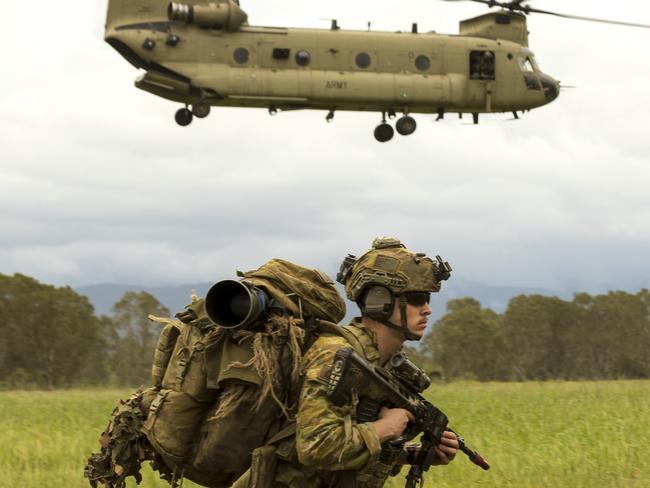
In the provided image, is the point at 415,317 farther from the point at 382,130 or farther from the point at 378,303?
the point at 382,130

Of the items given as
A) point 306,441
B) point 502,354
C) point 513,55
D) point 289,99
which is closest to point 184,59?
point 289,99

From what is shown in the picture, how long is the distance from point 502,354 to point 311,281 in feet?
127

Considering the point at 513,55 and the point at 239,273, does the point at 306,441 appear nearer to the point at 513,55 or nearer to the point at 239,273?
the point at 239,273

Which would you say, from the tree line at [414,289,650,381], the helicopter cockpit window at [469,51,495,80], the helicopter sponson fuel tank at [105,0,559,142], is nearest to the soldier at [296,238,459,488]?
the helicopter sponson fuel tank at [105,0,559,142]

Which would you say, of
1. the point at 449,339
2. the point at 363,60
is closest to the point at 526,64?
the point at 363,60

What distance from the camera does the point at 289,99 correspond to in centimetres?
3064

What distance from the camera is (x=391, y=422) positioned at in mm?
4770

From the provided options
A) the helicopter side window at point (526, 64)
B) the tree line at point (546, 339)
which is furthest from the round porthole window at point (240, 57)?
the tree line at point (546, 339)

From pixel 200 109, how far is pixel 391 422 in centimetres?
2638

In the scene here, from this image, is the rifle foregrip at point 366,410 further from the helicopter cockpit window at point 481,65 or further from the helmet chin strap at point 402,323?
the helicopter cockpit window at point 481,65

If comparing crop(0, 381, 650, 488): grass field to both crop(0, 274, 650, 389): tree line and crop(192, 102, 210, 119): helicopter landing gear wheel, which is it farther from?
crop(0, 274, 650, 389): tree line

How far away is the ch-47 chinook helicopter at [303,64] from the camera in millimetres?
30297

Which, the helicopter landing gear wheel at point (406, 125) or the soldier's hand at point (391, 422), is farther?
the helicopter landing gear wheel at point (406, 125)

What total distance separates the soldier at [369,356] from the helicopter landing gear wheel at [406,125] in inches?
1091
